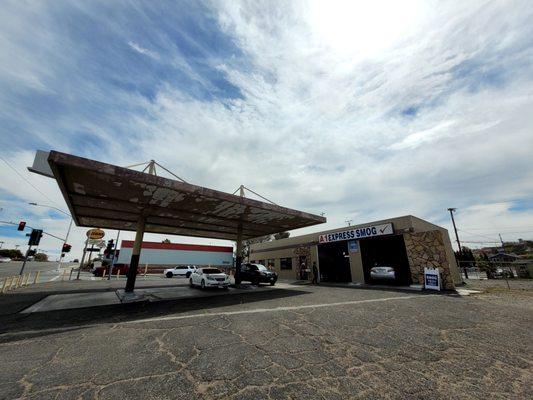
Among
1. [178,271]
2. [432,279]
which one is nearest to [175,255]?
[178,271]

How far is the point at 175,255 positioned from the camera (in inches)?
1769

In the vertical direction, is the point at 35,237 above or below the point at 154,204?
below

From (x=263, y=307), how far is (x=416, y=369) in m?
6.55

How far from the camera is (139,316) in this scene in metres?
8.55

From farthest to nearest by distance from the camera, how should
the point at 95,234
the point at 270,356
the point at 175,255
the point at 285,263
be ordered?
1. the point at 175,255
2. the point at 285,263
3. the point at 95,234
4. the point at 270,356

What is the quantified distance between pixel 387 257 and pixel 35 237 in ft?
96.3

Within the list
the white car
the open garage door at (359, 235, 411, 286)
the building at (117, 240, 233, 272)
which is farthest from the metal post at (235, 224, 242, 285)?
the building at (117, 240, 233, 272)

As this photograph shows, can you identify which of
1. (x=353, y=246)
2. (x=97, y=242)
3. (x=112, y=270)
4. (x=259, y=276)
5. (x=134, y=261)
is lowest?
(x=259, y=276)

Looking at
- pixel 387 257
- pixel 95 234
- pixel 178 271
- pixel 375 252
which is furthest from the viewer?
pixel 178 271

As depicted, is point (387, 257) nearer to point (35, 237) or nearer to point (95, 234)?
point (95, 234)

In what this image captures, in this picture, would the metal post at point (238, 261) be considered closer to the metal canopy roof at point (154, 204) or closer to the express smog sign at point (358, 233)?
the metal canopy roof at point (154, 204)

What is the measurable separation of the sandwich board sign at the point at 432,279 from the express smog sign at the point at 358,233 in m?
A: 3.96

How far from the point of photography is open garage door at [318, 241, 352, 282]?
2334 cm

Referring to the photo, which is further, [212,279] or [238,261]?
[238,261]
